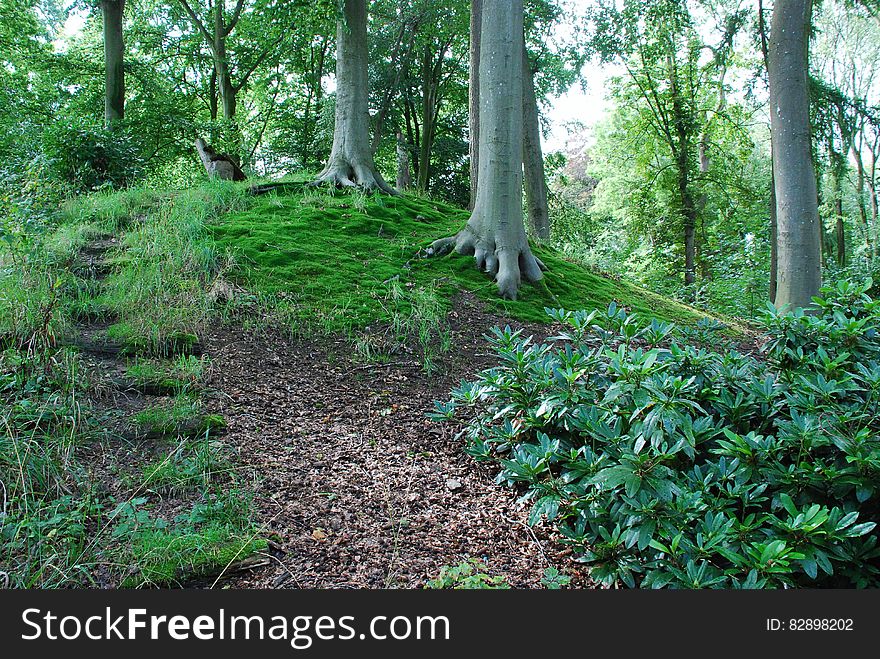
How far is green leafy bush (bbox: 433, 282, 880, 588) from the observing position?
2.22 m

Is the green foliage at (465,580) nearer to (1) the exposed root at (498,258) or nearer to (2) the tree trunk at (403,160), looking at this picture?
(1) the exposed root at (498,258)

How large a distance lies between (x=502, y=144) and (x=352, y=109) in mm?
3249

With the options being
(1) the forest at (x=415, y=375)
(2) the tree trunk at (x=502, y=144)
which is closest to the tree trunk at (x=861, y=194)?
(1) the forest at (x=415, y=375)

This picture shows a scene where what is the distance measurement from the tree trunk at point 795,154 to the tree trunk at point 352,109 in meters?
5.13

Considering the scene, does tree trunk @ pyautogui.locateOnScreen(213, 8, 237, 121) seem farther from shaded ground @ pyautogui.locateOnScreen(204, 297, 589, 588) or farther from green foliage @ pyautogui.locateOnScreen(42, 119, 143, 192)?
shaded ground @ pyautogui.locateOnScreen(204, 297, 589, 588)

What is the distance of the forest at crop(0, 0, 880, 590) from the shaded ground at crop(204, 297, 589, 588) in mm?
20

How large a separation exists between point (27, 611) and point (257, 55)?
1879 centimetres

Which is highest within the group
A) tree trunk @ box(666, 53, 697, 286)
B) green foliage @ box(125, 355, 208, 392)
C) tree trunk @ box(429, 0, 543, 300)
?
tree trunk @ box(666, 53, 697, 286)

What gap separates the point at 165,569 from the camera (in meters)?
2.33

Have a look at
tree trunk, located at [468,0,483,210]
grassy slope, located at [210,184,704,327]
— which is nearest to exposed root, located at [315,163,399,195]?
grassy slope, located at [210,184,704,327]

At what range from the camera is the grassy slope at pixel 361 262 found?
18.5ft

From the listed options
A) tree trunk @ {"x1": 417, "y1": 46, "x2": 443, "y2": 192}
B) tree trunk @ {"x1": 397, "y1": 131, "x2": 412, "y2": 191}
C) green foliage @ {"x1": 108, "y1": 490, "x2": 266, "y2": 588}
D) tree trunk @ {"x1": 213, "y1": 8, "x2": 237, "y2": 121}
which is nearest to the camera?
green foliage @ {"x1": 108, "y1": 490, "x2": 266, "y2": 588}

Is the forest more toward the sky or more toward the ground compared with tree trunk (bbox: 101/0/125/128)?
more toward the ground

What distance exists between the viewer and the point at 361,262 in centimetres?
634
